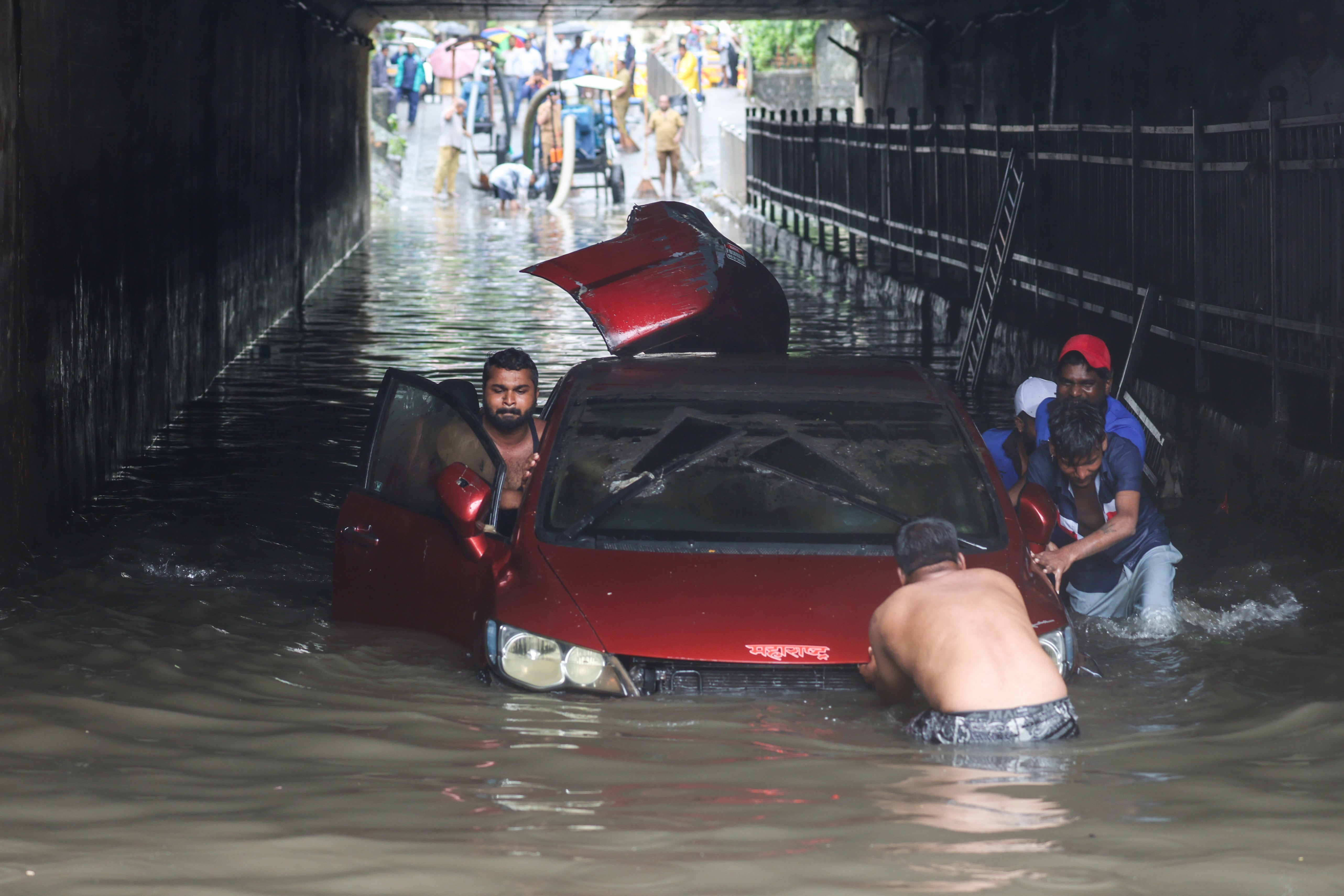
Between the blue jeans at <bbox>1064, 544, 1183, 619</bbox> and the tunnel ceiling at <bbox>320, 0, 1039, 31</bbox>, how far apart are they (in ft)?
57.9

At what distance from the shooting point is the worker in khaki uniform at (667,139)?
125 ft

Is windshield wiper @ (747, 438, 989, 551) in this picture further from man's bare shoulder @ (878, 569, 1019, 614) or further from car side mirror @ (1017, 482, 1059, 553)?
man's bare shoulder @ (878, 569, 1019, 614)

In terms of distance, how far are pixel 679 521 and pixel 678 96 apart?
41519mm

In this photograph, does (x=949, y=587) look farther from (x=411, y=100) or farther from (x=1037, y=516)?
(x=411, y=100)

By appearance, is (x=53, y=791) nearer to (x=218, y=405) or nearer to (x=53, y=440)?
(x=53, y=440)

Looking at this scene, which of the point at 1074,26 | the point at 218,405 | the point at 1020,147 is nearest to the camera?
the point at 218,405

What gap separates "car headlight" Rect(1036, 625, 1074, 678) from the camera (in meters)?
5.09

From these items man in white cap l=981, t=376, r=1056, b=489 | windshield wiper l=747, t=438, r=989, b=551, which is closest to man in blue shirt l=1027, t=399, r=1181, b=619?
man in white cap l=981, t=376, r=1056, b=489

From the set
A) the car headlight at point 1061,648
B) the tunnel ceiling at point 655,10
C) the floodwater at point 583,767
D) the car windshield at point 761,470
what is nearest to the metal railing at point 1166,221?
the floodwater at point 583,767

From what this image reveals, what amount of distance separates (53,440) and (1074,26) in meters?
14.2

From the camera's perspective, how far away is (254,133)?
650 inches

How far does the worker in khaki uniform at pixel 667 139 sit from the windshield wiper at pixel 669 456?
107 ft

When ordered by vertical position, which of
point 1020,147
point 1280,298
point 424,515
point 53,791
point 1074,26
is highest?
point 1074,26

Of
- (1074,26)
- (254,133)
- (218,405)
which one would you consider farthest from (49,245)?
(1074,26)
